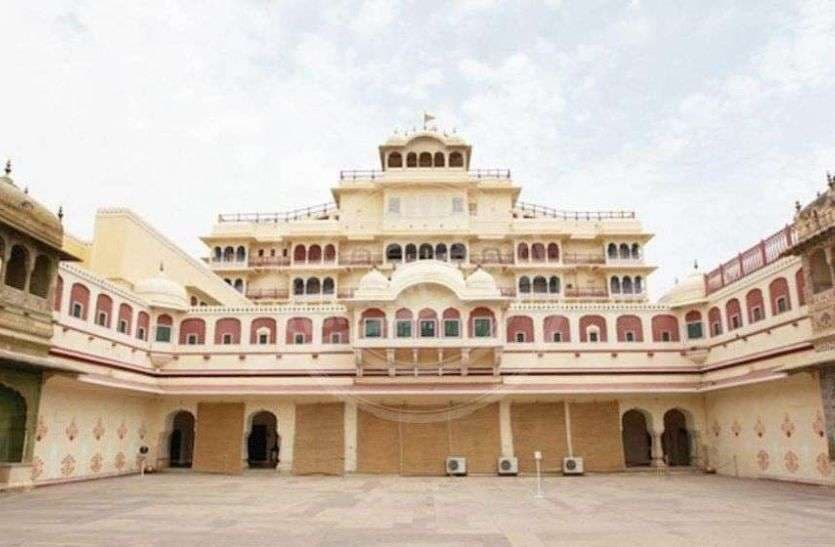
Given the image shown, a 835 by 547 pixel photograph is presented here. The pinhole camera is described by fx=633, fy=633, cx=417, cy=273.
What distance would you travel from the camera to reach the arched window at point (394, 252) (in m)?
42.7

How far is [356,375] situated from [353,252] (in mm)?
15714

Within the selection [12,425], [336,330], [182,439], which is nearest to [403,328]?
[336,330]

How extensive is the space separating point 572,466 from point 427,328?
888cm

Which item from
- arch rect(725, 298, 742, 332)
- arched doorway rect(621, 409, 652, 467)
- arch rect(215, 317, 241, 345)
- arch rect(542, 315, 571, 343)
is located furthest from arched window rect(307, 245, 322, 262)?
arch rect(725, 298, 742, 332)

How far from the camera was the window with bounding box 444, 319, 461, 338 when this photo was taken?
29255mm

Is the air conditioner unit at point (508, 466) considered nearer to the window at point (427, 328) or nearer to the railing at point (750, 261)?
the window at point (427, 328)

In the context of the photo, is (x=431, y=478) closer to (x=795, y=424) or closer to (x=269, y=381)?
(x=269, y=381)

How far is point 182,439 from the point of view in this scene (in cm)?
3362

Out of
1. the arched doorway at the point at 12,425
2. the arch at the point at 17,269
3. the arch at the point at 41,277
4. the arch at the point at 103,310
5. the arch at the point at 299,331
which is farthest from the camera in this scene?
the arch at the point at 299,331

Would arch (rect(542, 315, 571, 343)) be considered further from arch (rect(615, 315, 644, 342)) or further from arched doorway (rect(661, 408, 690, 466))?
arched doorway (rect(661, 408, 690, 466))

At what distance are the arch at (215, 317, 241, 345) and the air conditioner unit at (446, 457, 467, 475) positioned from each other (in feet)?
38.3

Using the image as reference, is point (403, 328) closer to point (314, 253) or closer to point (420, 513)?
point (420, 513)

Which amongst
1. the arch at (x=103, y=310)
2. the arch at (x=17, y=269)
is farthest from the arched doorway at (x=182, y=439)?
the arch at (x=17, y=269)

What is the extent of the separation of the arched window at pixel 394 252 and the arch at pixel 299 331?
1266 cm
